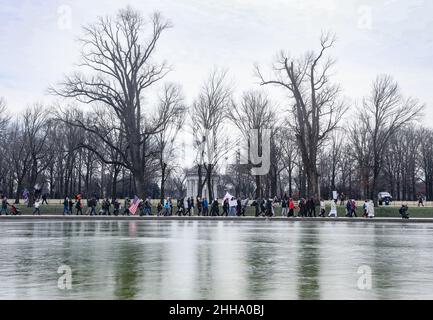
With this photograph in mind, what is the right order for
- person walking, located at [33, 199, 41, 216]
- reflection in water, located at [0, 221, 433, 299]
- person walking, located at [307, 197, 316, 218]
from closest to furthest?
1. reflection in water, located at [0, 221, 433, 299]
2. person walking, located at [33, 199, 41, 216]
3. person walking, located at [307, 197, 316, 218]

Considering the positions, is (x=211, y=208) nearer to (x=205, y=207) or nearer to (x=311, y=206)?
(x=205, y=207)

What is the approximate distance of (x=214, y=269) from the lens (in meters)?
12.7

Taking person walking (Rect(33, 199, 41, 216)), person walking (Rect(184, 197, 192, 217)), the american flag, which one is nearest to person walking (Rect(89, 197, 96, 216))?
the american flag

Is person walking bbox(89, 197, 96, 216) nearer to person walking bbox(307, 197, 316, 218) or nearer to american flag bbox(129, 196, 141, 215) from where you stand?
american flag bbox(129, 196, 141, 215)

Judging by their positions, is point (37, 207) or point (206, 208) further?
point (206, 208)

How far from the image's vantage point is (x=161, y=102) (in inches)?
2373

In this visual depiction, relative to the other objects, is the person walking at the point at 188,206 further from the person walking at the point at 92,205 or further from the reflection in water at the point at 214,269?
the reflection in water at the point at 214,269

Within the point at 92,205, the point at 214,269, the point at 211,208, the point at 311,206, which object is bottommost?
the point at 214,269

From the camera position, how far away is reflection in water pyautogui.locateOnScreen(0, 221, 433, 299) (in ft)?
31.7

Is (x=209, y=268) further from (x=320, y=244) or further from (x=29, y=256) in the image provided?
(x=320, y=244)

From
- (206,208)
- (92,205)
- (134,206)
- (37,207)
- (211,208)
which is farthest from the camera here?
(211,208)

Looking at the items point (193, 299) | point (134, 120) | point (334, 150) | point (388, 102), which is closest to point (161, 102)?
point (134, 120)

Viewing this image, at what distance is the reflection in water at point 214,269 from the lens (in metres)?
9.65

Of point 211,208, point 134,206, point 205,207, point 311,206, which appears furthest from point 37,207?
point 311,206
